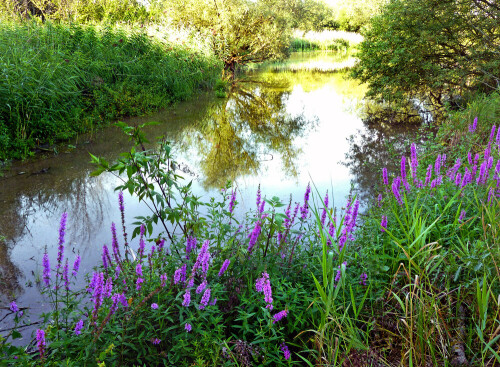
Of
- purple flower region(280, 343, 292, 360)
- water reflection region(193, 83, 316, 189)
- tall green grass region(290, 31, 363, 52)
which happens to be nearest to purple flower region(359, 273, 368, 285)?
purple flower region(280, 343, 292, 360)

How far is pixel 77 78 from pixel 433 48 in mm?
7183

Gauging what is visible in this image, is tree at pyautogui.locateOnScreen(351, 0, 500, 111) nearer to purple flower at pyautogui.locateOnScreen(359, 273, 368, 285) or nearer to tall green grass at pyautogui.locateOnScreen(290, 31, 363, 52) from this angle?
purple flower at pyautogui.locateOnScreen(359, 273, 368, 285)

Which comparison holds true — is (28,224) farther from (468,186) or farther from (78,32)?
(78,32)

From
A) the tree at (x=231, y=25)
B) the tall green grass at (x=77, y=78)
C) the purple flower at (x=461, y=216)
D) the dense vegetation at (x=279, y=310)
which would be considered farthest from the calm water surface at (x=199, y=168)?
the tree at (x=231, y=25)

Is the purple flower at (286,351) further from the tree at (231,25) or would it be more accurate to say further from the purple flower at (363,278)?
the tree at (231,25)

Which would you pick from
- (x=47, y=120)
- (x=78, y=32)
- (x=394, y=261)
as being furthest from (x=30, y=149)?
(x=394, y=261)

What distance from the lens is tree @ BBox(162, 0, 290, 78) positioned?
Result: 1446 cm

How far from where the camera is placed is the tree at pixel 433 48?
24.2ft

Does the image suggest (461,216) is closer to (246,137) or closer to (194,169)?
(194,169)

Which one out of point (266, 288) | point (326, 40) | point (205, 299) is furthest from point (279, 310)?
point (326, 40)

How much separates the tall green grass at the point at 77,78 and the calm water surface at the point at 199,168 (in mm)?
428

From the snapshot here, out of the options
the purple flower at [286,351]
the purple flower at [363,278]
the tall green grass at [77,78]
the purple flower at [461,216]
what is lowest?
the purple flower at [286,351]

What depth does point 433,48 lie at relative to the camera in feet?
26.0

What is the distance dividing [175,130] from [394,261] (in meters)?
5.87
